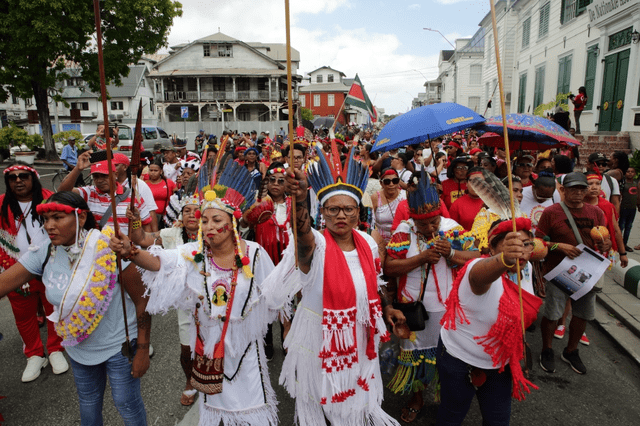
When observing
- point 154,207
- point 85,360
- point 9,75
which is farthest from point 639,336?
point 9,75

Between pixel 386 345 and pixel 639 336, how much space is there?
10.3ft

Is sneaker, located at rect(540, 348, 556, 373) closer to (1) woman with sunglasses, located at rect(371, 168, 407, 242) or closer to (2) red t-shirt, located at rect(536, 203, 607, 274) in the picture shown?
(2) red t-shirt, located at rect(536, 203, 607, 274)

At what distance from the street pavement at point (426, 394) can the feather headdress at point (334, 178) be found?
6.50ft

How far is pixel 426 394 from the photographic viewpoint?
369 cm

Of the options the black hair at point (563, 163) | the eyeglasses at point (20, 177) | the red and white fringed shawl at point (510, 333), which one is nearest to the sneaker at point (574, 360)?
the red and white fringed shawl at point (510, 333)

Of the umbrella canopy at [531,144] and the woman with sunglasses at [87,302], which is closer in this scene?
the woman with sunglasses at [87,302]

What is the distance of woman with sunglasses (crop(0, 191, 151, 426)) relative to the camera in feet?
8.05

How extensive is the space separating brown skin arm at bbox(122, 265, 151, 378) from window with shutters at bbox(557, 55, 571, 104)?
1926 cm

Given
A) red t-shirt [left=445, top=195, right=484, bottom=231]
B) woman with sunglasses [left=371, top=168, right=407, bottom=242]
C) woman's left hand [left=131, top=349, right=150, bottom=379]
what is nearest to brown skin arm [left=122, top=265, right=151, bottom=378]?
woman's left hand [left=131, top=349, right=150, bottom=379]

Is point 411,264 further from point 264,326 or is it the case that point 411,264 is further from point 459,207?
point 459,207

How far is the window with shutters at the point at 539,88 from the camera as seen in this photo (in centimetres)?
1997

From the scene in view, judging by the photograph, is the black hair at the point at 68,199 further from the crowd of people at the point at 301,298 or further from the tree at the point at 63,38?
the tree at the point at 63,38

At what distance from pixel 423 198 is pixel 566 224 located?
1.89 m

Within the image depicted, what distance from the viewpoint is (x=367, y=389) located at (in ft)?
8.70
